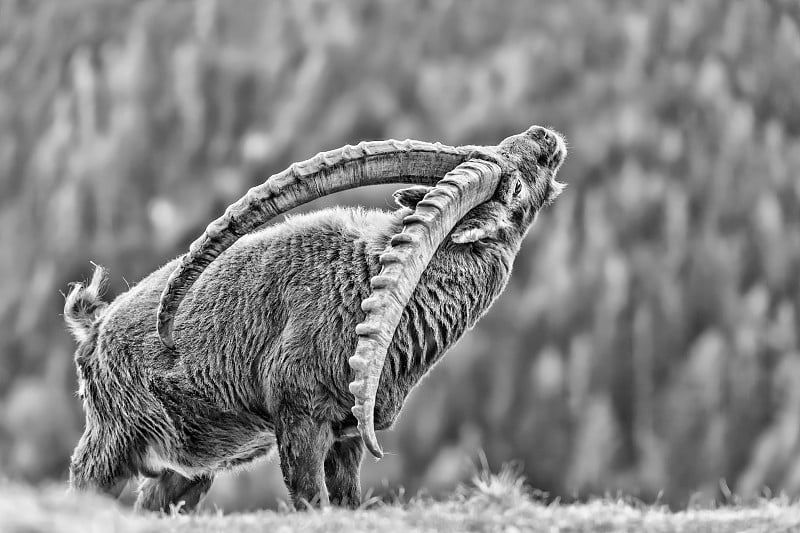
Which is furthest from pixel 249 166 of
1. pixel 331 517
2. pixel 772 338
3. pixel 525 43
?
pixel 331 517

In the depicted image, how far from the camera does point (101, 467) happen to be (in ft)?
24.5

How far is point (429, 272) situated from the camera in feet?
23.6

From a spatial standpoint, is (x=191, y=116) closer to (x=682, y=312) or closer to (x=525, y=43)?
(x=525, y=43)

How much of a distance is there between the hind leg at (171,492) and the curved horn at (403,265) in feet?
8.80

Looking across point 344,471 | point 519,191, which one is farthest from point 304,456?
point 519,191

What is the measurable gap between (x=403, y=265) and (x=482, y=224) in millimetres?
1013

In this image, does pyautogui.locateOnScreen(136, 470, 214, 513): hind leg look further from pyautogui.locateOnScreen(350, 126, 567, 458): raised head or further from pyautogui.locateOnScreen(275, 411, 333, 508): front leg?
pyautogui.locateOnScreen(350, 126, 567, 458): raised head

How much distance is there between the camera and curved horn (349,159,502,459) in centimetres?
607

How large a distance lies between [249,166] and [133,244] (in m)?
4.35

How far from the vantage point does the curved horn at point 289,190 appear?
22.0 ft

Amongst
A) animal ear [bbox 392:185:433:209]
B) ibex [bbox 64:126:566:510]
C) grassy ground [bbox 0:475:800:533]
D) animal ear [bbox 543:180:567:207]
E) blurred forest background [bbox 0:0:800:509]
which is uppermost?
blurred forest background [bbox 0:0:800:509]

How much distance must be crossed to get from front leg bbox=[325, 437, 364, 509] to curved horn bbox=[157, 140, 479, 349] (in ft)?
4.77

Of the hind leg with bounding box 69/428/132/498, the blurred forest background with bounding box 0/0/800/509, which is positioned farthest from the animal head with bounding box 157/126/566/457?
the blurred forest background with bounding box 0/0/800/509

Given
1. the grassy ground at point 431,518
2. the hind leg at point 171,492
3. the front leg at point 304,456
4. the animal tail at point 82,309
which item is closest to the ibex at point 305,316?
the front leg at point 304,456
